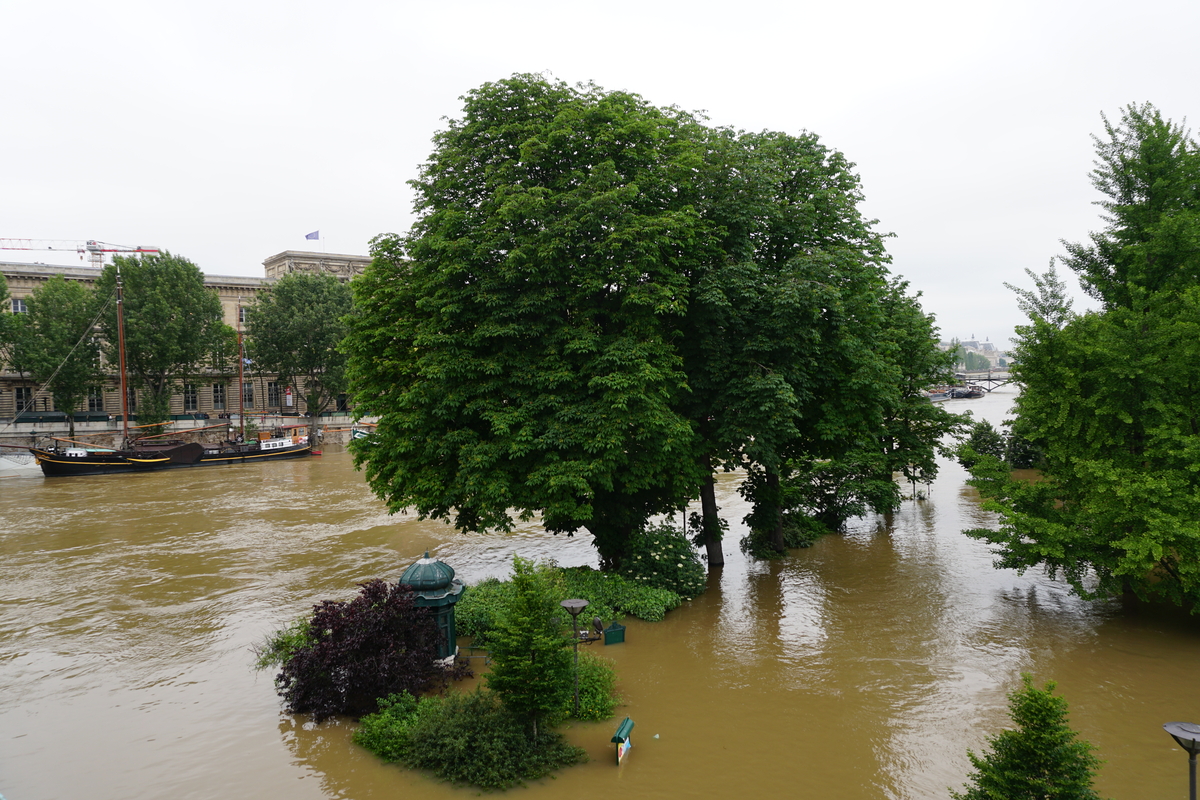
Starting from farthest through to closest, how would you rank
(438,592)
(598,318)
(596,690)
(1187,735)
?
(598,318)
(438,592)
(596,690)
(1187,735)

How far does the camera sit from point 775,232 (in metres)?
17.6

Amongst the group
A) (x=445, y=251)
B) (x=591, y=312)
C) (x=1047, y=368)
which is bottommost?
(x=1047, y=368)

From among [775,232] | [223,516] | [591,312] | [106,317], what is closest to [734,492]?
[775,232]

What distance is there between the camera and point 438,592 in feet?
39.0

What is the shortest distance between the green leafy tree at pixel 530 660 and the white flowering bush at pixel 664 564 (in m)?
6.91

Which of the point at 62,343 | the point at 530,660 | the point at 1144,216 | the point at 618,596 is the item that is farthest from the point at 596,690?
the point at 62,343

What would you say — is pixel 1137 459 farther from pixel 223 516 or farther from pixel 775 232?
pixel 223 516

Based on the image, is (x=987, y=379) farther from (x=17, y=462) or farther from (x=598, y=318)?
(x=17, y=462)

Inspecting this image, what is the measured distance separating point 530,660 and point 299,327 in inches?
2336

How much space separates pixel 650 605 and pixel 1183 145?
1733 centimetres

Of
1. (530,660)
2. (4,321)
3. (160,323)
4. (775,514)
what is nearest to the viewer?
(530,660)

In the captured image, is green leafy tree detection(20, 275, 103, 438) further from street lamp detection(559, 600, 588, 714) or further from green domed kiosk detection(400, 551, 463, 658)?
street lamp detection(559, 600, 588, 714)

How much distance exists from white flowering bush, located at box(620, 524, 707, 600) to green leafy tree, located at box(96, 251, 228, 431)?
51.6 metres

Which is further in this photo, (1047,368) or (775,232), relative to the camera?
(775,232)
